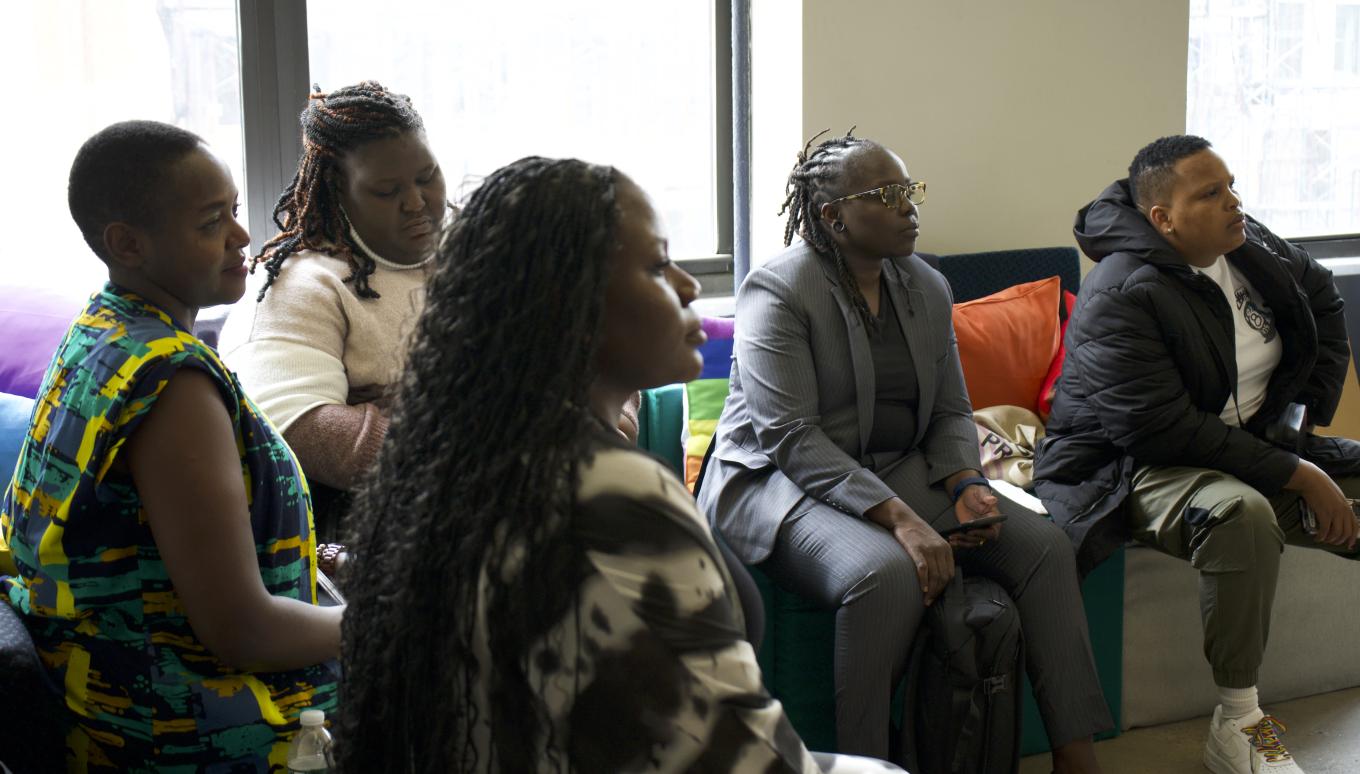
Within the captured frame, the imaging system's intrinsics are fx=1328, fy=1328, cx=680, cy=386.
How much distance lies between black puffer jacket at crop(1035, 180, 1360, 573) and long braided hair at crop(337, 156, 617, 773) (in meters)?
1.97

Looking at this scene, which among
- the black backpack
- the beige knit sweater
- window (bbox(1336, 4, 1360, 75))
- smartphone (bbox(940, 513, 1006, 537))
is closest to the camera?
the beige knit sweater

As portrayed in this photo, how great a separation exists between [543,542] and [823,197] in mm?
1893

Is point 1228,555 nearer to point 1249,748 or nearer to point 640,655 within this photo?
point 1249,748

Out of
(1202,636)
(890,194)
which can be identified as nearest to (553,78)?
(890,194)

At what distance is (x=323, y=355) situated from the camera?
2.32m

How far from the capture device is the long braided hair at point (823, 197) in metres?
2.78

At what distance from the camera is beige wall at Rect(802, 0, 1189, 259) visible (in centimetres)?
353

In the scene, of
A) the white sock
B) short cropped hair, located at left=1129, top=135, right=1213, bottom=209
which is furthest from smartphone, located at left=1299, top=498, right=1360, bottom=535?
short cropped hair, located at left=1129, top=135, right=1213, bottom=209

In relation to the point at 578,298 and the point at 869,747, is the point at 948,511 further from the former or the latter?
the point at 578,298

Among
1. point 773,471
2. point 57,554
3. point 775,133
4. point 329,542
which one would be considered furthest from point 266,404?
point 775,133

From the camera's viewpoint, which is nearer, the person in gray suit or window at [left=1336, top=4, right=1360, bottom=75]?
the person in gray suit

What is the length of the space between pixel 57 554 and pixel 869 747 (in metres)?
1.46

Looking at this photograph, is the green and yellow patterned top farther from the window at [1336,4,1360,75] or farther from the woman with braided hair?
the window at [1336,4,1360,75]

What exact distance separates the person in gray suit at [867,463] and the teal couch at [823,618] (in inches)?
4.3
